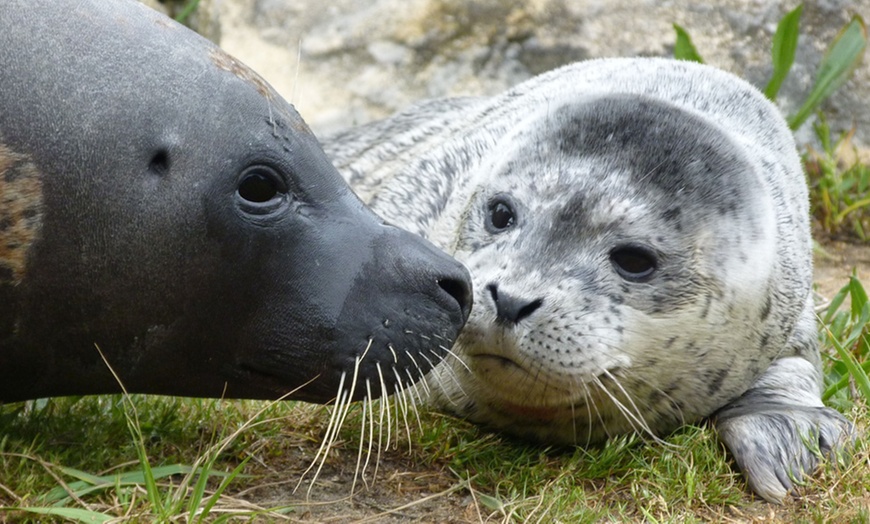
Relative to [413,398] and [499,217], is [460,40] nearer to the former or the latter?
[499,217]

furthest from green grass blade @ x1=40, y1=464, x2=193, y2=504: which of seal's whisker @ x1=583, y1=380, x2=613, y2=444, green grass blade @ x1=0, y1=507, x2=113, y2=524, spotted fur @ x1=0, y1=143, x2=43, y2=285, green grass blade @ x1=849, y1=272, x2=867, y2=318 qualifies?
green grass blade @ x1=849, y1=272, x2=867, y2=318

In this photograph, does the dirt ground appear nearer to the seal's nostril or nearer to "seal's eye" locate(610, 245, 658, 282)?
"seal's eye" locate(610, 245, 658, 282)

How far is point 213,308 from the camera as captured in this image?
3.52 meters

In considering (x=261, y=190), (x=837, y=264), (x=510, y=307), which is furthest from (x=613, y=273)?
(x=837, y=264)

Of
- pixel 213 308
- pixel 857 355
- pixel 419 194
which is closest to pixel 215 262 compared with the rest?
pixel 213 308

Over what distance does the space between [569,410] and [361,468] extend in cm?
76

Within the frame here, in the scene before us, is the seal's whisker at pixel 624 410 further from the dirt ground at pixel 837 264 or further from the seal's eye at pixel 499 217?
the dirt ground at pixel 837 264

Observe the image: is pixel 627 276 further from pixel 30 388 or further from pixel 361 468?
pixel 30 388

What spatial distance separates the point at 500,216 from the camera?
4453 mm

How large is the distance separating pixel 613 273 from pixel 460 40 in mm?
4602

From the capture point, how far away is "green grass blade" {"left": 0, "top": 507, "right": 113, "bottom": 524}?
10.9 feet

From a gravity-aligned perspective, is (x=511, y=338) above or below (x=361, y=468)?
above

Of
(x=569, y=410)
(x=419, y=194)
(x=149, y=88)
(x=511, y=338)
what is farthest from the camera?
(x=419, y=194)

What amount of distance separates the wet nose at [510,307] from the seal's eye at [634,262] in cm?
40
